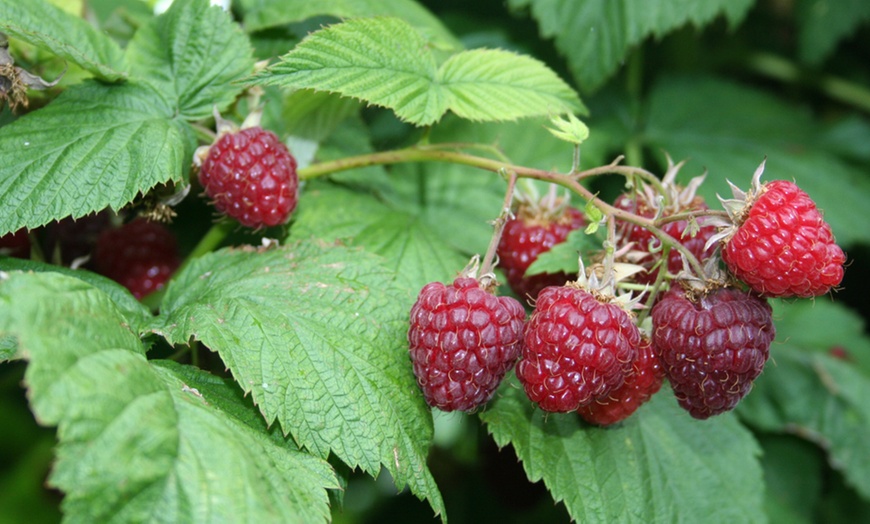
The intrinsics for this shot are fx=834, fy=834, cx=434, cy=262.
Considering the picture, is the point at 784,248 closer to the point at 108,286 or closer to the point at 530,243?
the point at 530,243

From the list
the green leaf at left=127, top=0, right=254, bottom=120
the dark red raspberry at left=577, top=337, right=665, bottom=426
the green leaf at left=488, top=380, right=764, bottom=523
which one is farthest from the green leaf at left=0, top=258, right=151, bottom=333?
the dark red raspberry at left=577, top=337, right=665, bottom=426

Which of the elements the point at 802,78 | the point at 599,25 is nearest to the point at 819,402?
the point at 802,78

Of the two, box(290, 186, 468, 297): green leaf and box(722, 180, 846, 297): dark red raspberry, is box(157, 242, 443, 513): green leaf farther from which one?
box(722, 180, 846, 297): dark red raspberry

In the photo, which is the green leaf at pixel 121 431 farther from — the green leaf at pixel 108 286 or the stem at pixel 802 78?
the stem at pixel 802 78

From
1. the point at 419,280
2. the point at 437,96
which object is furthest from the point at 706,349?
the point at 437,96

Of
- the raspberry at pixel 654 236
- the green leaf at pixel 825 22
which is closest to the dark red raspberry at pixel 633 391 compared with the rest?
the raspberry at pixel 654 236
